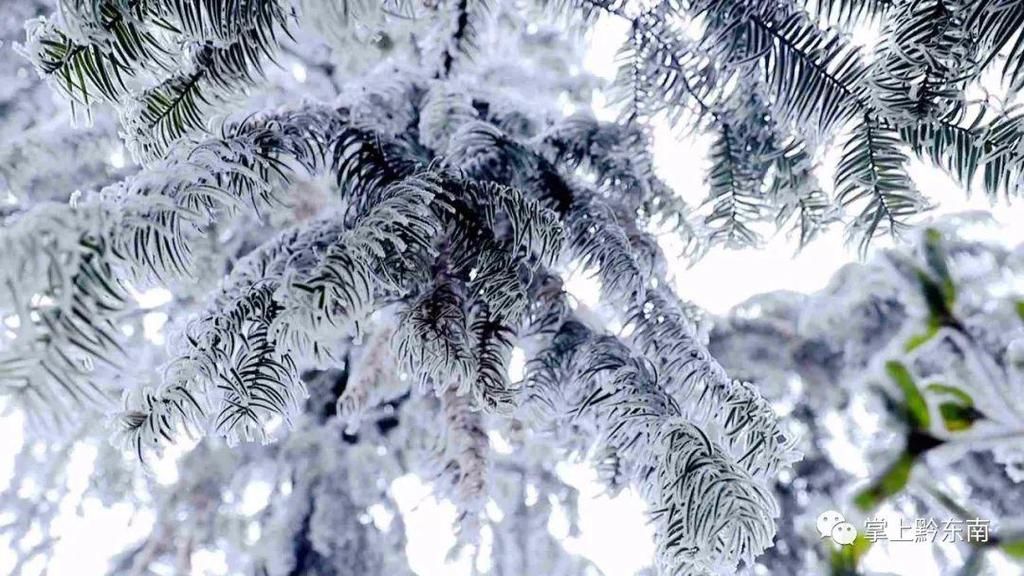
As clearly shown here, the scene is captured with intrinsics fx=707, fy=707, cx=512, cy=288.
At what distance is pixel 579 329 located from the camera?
29.1 inches

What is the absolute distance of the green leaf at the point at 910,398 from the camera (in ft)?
1.06

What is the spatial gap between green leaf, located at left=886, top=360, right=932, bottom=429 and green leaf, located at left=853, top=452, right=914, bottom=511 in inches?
0.7

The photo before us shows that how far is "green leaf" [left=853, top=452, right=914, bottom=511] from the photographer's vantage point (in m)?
0.31

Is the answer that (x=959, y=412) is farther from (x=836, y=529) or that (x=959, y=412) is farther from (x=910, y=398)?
(x=836, y=529)

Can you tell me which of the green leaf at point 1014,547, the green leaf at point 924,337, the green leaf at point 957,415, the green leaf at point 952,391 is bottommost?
the green leaf at point 1014,547

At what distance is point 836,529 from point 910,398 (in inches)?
5.7

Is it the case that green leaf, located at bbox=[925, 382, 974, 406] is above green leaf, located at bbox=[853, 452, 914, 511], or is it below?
above

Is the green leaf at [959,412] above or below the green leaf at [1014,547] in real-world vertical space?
above

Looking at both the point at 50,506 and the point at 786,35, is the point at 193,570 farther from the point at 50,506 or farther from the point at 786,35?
the point at 786,35

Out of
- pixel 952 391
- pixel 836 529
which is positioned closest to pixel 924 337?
pixel 952 391

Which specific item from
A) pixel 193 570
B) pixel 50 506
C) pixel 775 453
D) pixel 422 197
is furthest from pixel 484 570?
pixel 422 197

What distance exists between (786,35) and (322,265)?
50cm

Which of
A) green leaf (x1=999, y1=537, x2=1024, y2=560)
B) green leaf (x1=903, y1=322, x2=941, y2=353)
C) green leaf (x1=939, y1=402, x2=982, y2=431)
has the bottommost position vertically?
green leaf (x1=999, y1=537, x2=1024, y2=560)

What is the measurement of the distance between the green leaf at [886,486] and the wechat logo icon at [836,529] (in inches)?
1.5
